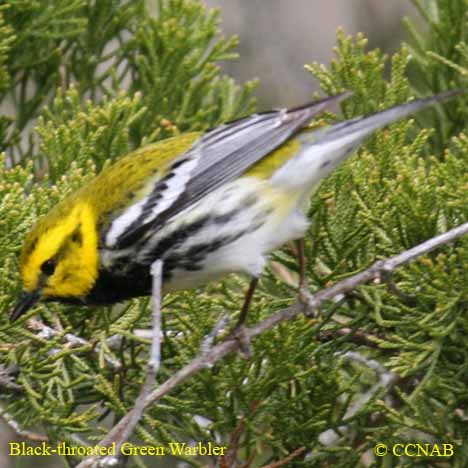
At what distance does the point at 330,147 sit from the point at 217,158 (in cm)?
31

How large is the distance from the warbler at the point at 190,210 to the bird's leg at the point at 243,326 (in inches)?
1.3

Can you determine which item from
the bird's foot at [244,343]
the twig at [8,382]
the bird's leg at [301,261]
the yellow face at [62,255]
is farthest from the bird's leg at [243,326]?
the twig at [8,382]

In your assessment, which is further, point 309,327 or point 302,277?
point 302,277

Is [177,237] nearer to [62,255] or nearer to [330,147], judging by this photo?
[62,255]

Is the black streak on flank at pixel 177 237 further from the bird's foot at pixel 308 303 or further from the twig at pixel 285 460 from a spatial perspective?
the twig at pixel 285 460

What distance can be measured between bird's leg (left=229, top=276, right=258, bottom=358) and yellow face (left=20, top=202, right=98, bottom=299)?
14.8 inches

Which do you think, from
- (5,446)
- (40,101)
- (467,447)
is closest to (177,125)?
(40,101)

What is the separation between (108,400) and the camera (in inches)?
93.3

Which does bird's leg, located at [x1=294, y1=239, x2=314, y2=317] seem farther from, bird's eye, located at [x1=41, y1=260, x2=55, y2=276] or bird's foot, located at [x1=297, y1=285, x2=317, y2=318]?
bird's eye, located at [x1=41, y1=260, x2=55, y2=276]

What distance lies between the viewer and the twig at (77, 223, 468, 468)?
6.52 ft

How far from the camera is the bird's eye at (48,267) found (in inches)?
A: 95.0

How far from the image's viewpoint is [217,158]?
2635mm

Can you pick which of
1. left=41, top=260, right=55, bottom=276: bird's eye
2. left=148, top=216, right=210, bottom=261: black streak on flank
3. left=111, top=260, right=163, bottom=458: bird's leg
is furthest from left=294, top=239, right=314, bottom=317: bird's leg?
left=41, top=260, right=55, bottom=276: bird's eye

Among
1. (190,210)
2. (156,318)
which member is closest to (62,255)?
(190,210)
